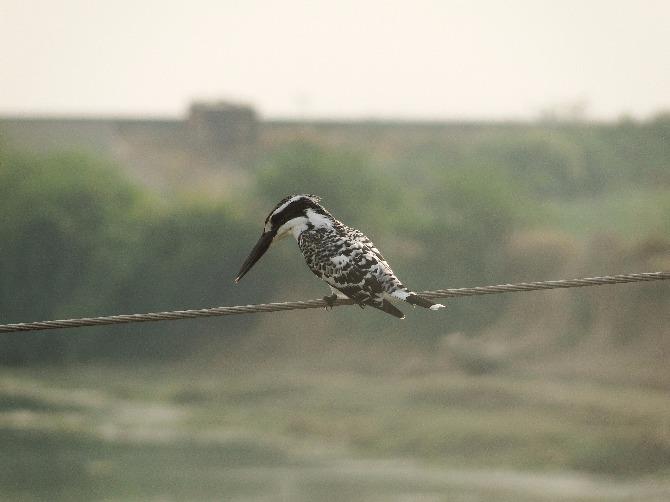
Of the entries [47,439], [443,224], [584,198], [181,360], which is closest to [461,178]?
[443,224]

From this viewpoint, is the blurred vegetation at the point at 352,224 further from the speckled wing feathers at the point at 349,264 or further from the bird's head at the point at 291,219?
the speckled wing feathers at the point at 349,264

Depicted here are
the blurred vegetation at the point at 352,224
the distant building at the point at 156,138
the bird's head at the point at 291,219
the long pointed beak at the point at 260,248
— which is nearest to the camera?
the bird's head at the point at 291,219

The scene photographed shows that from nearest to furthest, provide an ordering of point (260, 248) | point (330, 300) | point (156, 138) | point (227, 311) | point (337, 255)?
point (227, 311) < point (330, 300) < point (337, 255) < point (260, 248) < point (156, 138)

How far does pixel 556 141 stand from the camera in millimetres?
51469

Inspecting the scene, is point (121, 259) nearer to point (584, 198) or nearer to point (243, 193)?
point (243, 193)

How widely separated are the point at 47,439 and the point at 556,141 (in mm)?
29505

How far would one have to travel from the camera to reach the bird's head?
695 cm

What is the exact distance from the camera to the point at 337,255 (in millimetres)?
6391

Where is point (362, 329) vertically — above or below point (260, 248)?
above

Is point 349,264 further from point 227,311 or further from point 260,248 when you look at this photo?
point 227,311

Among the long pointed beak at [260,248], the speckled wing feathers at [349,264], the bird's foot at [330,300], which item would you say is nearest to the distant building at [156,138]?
the long pointed beak at [260,248]

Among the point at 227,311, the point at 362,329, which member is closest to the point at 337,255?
the point at 227,311

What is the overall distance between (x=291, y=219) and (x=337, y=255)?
2.51 feet

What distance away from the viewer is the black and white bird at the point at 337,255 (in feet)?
19.5
